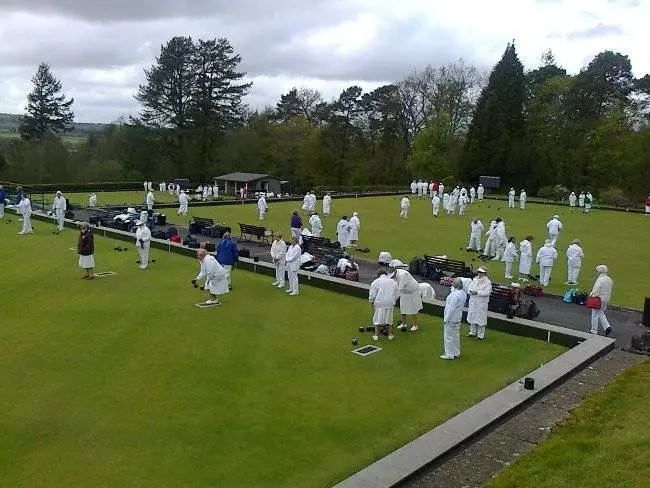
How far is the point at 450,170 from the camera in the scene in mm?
65625

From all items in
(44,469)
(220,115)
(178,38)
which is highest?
(178,38)

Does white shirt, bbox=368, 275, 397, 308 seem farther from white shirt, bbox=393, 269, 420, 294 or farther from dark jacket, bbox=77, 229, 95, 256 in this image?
dark jacket, bbox=77, 229, 95, 256

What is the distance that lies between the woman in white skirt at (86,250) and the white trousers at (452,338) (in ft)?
36.9

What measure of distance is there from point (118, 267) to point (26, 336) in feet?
24.8

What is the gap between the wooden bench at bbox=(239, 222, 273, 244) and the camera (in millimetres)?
25438

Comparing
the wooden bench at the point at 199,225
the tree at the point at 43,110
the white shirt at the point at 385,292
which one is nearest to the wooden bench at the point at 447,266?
the white shirt at the point at 385,292

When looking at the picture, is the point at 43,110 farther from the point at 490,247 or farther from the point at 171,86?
the point at 490,247

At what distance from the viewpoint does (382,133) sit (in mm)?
75438

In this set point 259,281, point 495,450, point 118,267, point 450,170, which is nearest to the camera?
point 495,450

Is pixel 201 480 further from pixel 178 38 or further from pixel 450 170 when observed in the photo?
pixel 178 38

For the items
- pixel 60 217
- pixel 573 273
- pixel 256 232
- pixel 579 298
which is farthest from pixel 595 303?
pixel 60 217

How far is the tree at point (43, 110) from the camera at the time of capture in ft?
238

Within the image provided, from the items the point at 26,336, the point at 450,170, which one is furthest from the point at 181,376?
the point at 450,170

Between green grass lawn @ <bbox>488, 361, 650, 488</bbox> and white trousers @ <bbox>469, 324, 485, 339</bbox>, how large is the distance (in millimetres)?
3654
